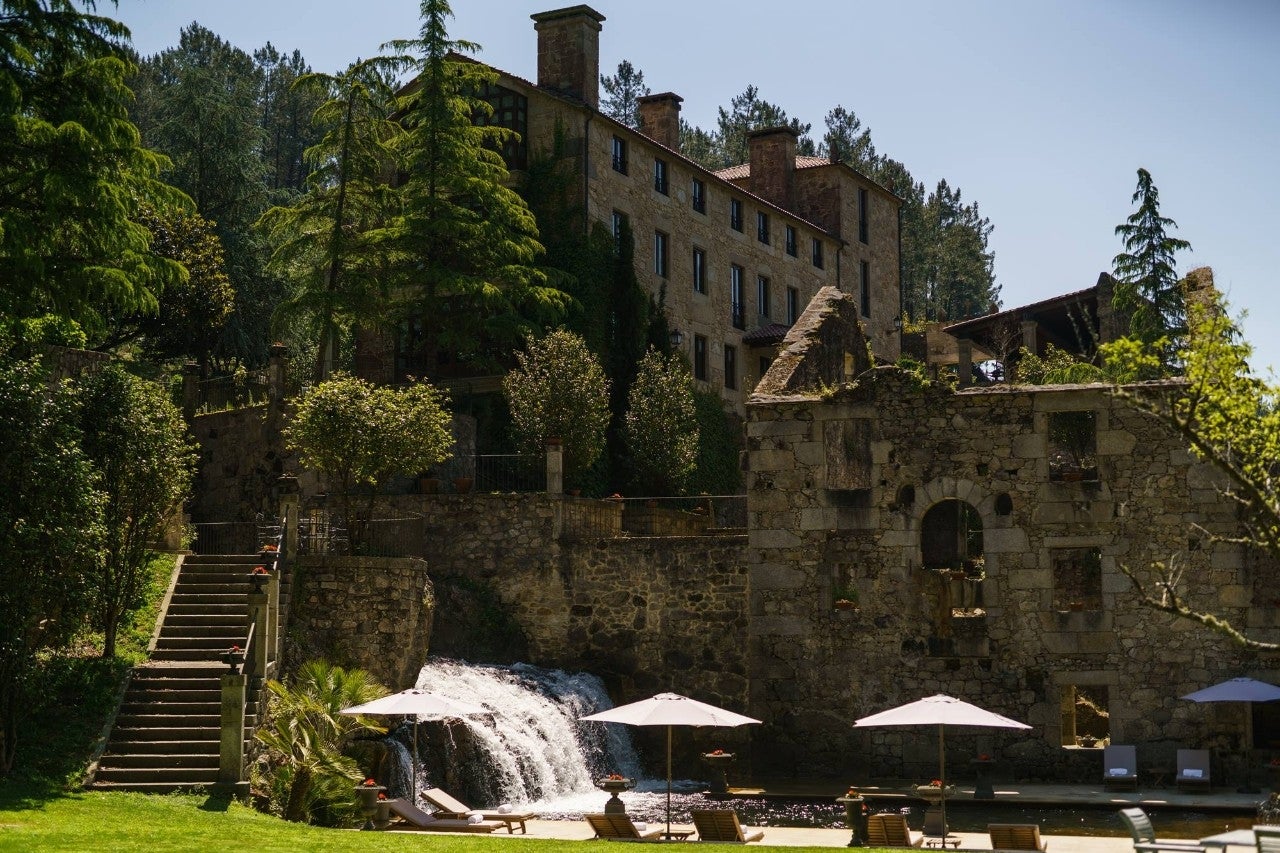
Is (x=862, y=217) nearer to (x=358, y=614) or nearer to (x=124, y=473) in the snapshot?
(x=358, y=614)

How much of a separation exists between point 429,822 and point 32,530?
23.5 ft

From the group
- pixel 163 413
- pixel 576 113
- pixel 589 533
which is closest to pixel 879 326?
pixel 576 113

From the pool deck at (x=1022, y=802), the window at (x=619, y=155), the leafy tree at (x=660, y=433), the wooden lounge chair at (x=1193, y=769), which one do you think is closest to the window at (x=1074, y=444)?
the wooden lounge chair at (x=1193, y=769)

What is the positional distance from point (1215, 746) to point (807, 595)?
8.32m

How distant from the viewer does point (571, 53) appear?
159 ft

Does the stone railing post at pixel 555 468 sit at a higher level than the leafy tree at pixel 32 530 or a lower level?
higher

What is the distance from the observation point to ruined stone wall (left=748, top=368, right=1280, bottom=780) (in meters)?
30.7

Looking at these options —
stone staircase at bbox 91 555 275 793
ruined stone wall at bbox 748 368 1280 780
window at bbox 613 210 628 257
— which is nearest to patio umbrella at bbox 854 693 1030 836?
ruined stone wall at bbox 748 368 1280 780

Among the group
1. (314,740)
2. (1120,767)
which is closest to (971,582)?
(1120,767)

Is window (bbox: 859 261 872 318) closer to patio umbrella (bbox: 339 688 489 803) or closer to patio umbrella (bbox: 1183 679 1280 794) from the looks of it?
patio umbrella (bbox: 1183 679 1280 794)

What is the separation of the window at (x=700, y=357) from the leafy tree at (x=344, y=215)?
1317 centimetres

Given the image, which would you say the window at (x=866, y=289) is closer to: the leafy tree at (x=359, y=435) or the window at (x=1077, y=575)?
the window at (x=1077, y=575)

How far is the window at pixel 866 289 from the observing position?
6412cm

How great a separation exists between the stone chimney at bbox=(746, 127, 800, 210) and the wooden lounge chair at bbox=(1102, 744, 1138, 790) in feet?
115
